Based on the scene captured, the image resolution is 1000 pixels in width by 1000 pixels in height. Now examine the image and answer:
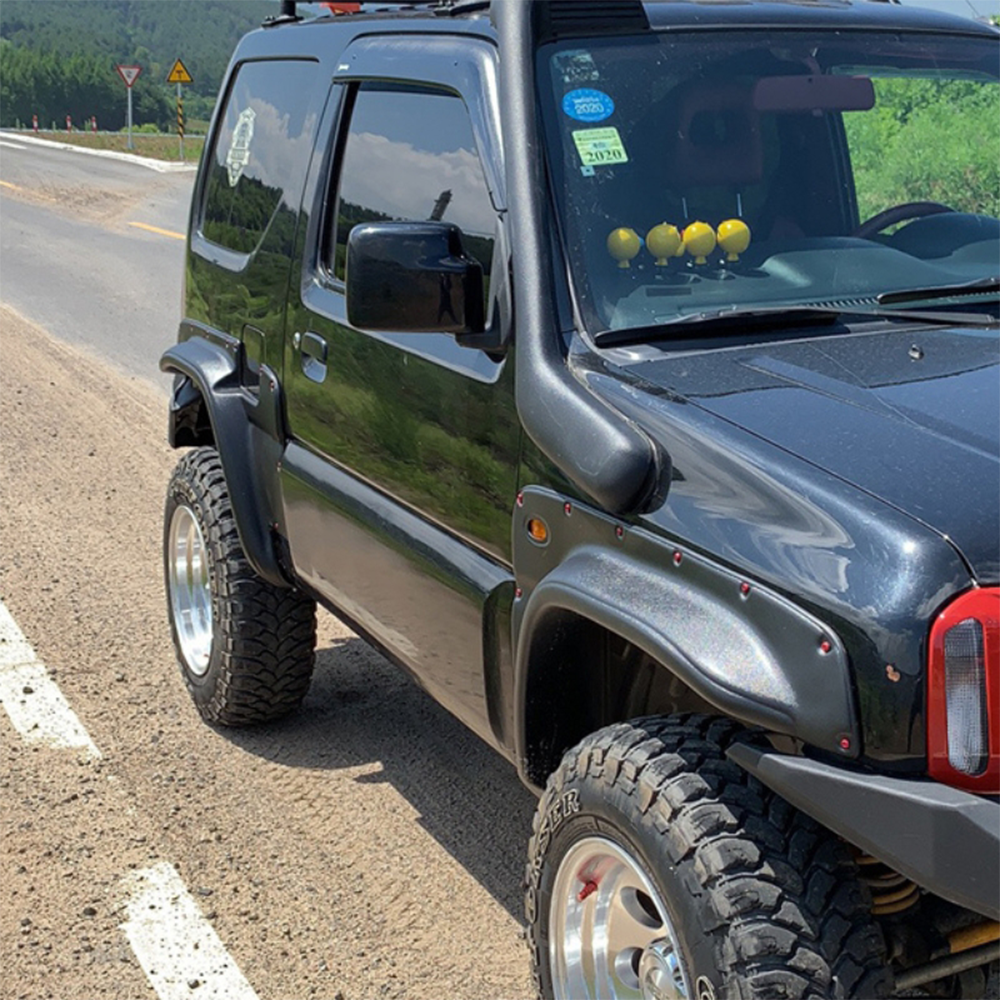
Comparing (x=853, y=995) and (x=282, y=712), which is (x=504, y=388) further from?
(x=282, y=712)

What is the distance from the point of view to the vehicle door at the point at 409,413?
131 inches

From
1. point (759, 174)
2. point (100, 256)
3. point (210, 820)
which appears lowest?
point (100, 256)

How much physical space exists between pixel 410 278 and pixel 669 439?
0.68 m

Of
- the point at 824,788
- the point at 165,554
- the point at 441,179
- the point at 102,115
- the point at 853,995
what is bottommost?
the point at 102,115

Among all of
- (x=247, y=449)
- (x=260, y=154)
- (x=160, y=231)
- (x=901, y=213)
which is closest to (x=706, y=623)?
(x=901, y=213)

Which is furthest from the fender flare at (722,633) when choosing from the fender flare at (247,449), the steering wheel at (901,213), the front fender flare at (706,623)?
the fender flare at (247,449)

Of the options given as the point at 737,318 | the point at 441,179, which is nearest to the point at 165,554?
the point at 441,179

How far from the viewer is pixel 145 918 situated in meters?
3.88

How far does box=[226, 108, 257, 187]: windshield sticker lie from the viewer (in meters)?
4.80

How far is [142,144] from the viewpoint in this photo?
46.7 meters

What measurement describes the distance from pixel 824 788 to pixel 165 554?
3.43m

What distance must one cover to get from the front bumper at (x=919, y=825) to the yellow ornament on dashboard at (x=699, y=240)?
1253mm

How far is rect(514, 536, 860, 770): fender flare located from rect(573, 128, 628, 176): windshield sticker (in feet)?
2.69

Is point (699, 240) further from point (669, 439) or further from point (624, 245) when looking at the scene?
point (669, 439)
